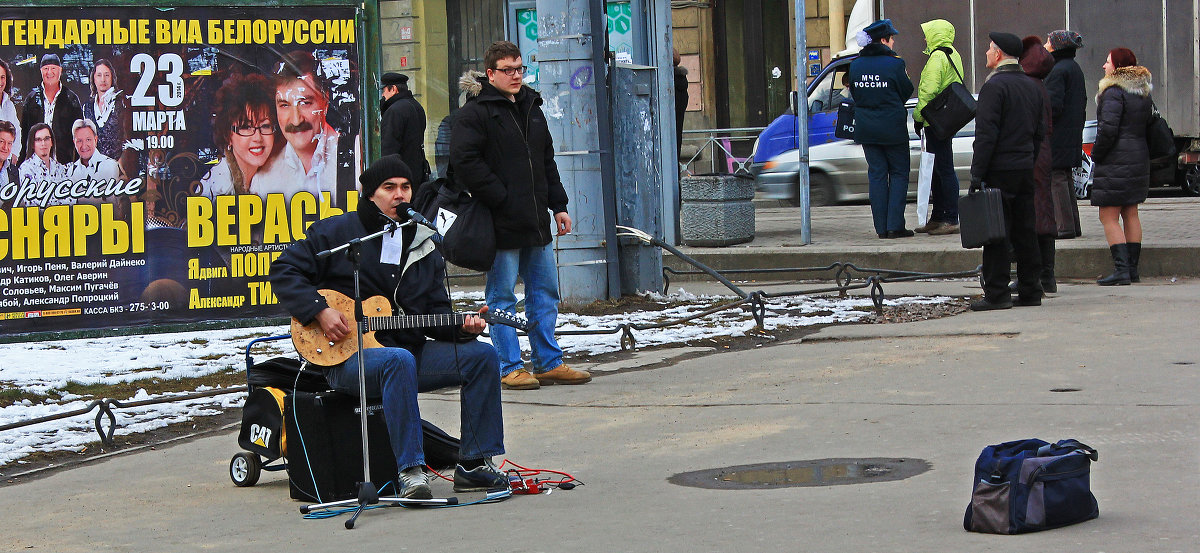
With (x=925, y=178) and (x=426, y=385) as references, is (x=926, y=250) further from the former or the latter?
(x=426, y=385)

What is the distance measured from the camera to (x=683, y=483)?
239 inches

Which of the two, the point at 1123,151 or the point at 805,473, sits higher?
the point at 1123,151

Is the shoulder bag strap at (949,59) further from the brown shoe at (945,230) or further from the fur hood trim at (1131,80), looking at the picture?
the fur hood trim at (1131,80)

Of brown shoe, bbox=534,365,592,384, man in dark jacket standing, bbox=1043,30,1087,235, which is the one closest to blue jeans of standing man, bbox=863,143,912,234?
man in dark jacket standing, bbox=1043,30,1087,235

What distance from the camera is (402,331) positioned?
636 centimetres

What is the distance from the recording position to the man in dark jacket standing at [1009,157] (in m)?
11.0

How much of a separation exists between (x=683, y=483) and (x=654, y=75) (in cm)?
770

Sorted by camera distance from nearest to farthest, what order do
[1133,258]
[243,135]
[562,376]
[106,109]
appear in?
[562,376] → [106,109] → [243,135] → [1133,258]

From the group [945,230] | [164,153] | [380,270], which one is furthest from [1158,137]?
[380,270]

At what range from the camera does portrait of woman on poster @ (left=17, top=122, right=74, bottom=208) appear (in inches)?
402

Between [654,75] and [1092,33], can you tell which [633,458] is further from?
[1092,33]

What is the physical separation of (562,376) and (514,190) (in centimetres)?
105

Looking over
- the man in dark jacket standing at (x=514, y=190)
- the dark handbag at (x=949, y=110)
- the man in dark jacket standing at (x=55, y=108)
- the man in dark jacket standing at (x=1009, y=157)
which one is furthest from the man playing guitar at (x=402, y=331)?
the dark handbag at (x=949, y=110)

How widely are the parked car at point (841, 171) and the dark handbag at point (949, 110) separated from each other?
4.73 m
